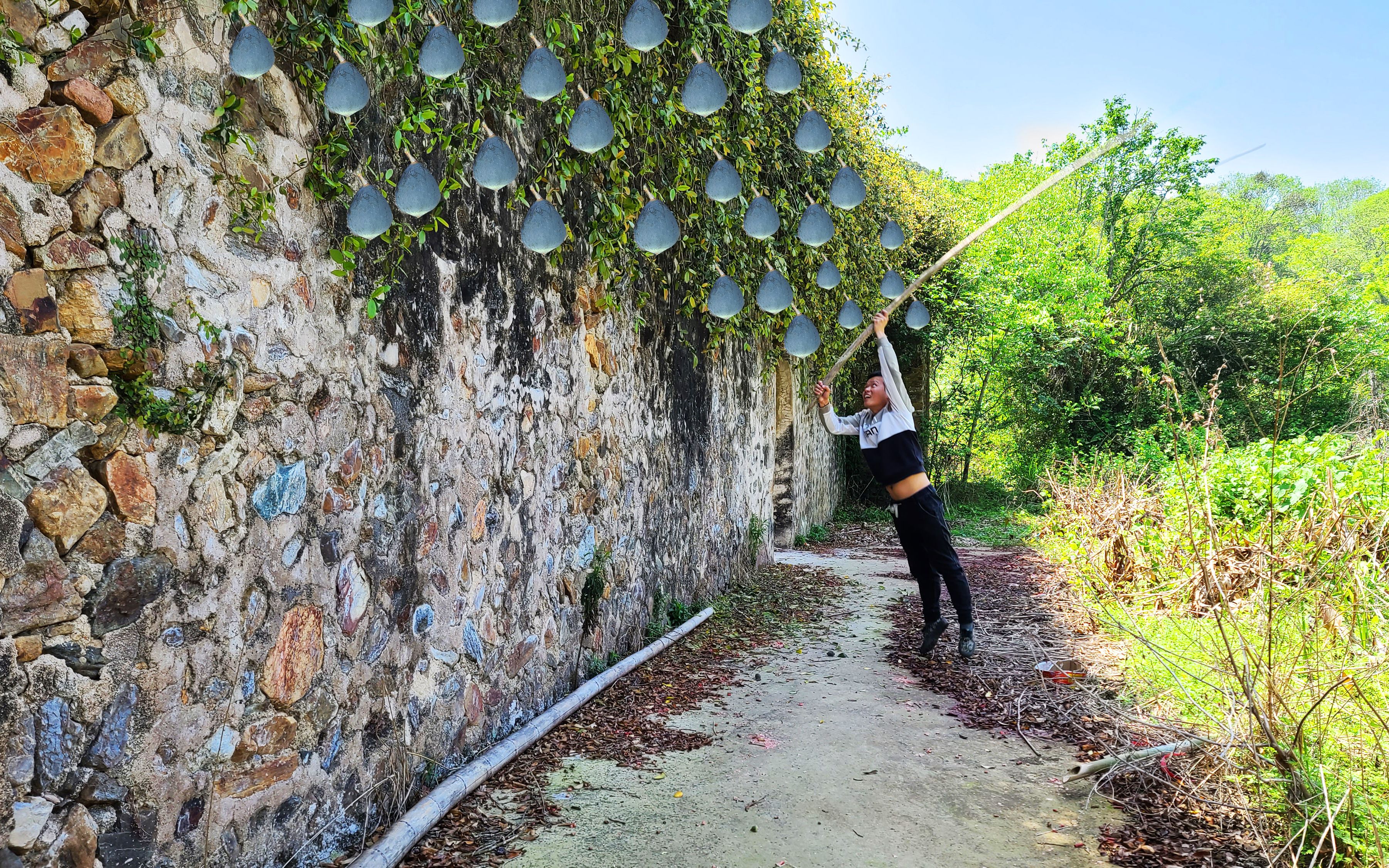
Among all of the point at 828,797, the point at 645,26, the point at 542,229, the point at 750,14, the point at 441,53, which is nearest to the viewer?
the point at 441,53

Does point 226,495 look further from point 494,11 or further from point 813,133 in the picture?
point 813,133

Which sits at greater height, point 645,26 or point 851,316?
point 645,26

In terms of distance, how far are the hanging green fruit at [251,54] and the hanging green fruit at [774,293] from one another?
1.82 metres

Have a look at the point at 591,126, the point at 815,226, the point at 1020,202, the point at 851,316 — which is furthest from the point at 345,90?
the point at 851,316

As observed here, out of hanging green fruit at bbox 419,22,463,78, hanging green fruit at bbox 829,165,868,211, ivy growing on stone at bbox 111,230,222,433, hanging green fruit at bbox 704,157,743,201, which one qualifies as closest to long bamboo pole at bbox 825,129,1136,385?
hanging green fruit at bbox 829,165,868,211

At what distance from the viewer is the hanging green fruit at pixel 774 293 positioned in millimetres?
3213

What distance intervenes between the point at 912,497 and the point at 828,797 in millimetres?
2120

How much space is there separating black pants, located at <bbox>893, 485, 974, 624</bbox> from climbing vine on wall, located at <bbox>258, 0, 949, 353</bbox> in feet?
5.58

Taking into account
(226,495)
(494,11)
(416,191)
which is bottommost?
(226,495)

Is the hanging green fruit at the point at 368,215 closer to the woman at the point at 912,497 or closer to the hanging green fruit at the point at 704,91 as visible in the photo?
the hanging green fruit at the point at 704,91

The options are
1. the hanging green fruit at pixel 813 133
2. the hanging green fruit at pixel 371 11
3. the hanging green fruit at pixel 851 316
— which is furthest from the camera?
the hanging green fruit at pixel 851 316

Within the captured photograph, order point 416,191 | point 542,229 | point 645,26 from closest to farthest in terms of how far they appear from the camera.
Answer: point 416,191
point 645,26
point 542,229

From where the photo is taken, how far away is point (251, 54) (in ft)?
6.00

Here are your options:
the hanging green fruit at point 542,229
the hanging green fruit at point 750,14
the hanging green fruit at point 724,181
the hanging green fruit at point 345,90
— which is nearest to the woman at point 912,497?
the hanging green fruit at point 724,181
